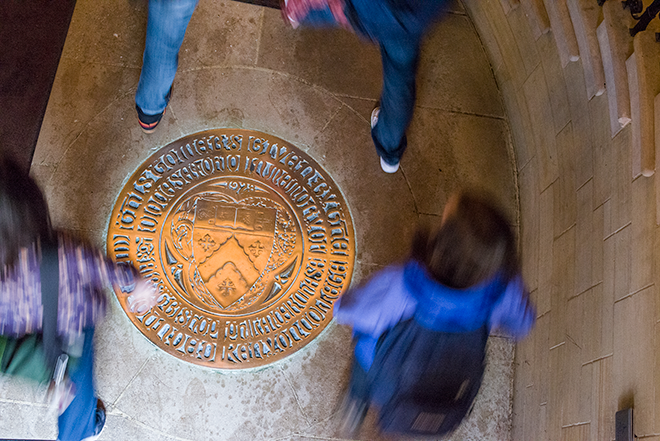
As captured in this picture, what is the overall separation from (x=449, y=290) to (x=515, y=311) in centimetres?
85

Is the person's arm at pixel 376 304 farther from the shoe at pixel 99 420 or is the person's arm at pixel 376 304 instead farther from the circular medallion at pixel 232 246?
the shoe at pixel 99 420

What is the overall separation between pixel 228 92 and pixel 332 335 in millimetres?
1688

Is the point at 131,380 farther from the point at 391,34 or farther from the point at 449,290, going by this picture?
the point at 391,34

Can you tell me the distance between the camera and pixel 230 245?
10.3ft

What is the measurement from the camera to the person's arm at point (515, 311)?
302 centimetres

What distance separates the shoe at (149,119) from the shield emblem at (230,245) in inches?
22.0

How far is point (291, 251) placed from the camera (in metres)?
3.16

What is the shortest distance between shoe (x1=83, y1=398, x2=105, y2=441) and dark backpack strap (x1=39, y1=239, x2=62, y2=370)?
38 centimetres

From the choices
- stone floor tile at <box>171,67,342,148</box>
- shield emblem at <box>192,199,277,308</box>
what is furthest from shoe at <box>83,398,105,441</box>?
stone floor tile at <box>171,67,342,148</box>

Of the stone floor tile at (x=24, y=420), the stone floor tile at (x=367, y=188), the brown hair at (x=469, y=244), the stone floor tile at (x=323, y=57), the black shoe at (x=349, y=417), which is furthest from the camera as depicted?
the stone floor tile at (x=323, y=57)

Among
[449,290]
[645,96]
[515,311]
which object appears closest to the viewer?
[645,96]

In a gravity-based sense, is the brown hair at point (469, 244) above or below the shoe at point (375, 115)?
below

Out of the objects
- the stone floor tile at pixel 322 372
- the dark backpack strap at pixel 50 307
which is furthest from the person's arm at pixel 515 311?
the dark backpack strap at pixel 50 307

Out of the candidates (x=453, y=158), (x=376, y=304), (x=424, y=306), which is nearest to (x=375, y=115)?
(x=453, y=158)
